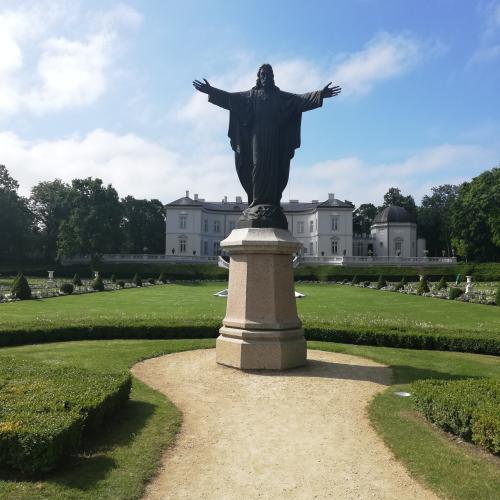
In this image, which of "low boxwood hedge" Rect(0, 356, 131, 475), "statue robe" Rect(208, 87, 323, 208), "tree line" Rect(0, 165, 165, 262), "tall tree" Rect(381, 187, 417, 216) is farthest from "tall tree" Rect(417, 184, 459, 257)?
"low boxwood hedge" Rect(0, 356, 131, 475)

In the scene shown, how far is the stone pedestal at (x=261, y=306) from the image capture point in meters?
8.20

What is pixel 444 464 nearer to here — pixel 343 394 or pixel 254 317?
pixel 343 394

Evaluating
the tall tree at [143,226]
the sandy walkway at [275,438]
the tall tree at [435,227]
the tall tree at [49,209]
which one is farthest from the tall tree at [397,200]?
the sandy walkway at [275,438]

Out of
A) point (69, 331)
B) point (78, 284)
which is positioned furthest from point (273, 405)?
point (78, 284)

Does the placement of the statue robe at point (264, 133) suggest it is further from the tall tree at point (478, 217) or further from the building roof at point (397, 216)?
the building roof at point (397, 216)

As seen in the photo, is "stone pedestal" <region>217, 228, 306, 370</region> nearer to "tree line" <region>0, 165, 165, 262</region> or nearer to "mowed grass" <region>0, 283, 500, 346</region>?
"mowed grass" <region>0, 283, 500, 346</region>

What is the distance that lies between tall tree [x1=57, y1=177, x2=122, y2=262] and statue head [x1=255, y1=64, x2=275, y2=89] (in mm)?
45722

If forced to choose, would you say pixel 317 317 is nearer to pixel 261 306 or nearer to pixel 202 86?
pixel 261 306

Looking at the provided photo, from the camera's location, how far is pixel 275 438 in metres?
5.32

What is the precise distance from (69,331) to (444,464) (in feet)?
31.9

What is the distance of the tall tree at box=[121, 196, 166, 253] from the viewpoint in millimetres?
70938

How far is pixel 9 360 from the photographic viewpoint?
24.6ft

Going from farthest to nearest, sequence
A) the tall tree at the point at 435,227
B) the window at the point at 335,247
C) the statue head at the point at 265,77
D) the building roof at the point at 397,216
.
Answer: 1. the tall tree at the point at 435,227
2. the window at the point at 335,247
3. the building roof at the point at 397,216
4. the statue head at the point at 265,77

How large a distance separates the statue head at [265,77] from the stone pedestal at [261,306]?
274cm
